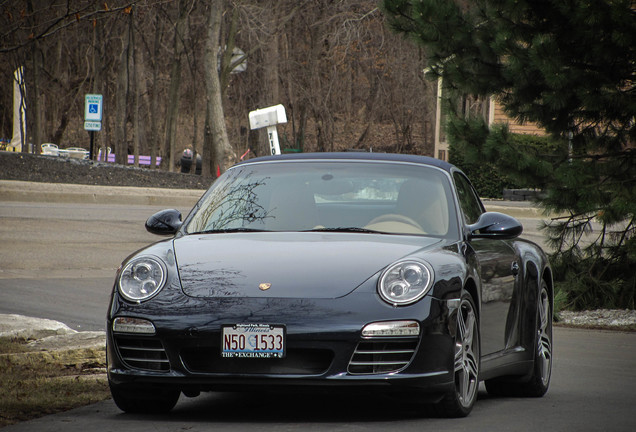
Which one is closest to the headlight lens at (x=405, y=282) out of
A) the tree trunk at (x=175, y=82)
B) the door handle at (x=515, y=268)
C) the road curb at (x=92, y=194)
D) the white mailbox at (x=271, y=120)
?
the door handle at (x=515, y=268)

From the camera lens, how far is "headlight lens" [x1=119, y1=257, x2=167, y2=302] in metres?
5.84

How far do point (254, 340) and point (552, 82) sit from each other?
7262 millimetres

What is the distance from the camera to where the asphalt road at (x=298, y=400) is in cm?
579

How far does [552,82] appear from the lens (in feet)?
39.6

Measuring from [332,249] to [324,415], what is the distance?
2.71 feet

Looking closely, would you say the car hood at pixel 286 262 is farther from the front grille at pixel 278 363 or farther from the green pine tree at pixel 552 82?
the green pine tree at pixel 552 82

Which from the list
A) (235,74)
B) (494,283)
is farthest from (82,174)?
(235,74)

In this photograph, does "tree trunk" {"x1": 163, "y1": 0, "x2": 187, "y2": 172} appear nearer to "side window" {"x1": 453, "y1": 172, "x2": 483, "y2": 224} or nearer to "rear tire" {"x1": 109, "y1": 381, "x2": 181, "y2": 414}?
"side window" {"x1": 453, "y1": 172, "x2": 483, "y2": 224}

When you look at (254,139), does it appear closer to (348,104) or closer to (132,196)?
(348,104)

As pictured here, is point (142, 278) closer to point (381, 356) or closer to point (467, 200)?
point (381, 356)

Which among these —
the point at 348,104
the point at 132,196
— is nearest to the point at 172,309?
the point at 132,196

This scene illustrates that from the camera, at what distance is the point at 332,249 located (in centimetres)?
613

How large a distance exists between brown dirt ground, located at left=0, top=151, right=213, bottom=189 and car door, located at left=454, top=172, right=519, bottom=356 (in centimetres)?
2028

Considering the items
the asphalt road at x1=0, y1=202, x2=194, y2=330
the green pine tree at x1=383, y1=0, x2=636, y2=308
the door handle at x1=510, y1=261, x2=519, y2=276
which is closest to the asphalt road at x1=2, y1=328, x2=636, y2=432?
the door handle at x1=510, y1=261, x2=519, y2=276
